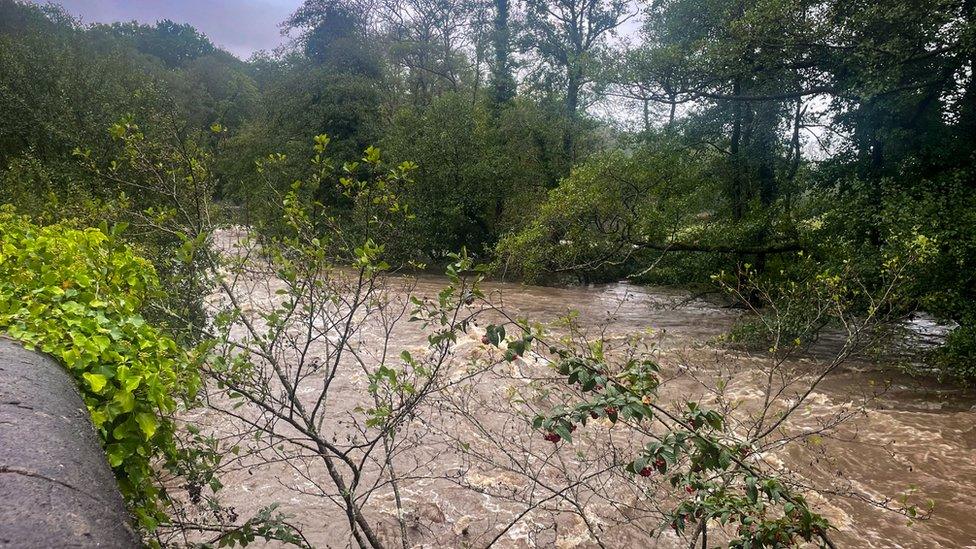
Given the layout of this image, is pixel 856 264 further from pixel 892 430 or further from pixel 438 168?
pixel 438 168

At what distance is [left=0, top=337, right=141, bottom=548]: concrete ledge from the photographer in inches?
57.6

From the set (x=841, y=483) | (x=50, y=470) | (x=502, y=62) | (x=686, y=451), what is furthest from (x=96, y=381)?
(x=502, y=62)

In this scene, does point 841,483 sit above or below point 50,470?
below

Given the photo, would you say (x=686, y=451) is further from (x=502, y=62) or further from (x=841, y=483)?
(x=502, y=62)

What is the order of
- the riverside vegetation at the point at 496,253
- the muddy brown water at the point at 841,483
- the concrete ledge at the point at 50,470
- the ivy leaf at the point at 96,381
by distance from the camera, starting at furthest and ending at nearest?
1. the muddy brown water at the point at 841,483
2. the riverside vegetation at the point at 496,253
3. the ivy leaf at the point at 96,381
4. the concrete ledge at the point at 50,470

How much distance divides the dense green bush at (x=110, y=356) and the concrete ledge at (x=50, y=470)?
0.13 meters

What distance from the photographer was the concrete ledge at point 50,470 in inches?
57.6

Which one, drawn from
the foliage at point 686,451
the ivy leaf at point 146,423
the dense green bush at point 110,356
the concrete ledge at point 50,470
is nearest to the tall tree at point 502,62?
the dense green bush at point 110,356

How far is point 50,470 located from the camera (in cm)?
169

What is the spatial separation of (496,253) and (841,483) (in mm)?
8721

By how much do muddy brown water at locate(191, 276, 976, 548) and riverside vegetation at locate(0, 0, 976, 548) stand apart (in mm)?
109

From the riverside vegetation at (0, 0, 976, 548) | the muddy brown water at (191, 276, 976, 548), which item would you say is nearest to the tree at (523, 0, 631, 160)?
the riverside vegetation at (0, 0, 976, 548)

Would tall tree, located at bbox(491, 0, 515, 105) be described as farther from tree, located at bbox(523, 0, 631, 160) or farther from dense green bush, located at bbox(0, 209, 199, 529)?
dense green bush, located at bbox(0, 209, 199, 529)

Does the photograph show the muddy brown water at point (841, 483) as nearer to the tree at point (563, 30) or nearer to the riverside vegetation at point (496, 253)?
the riverside vegetation at point (496, 253)
